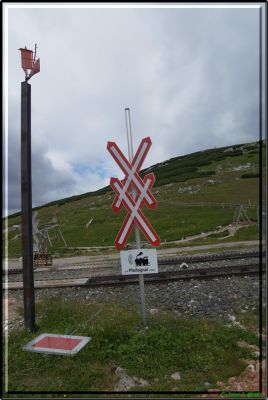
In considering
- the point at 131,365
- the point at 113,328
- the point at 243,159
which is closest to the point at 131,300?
the point at 113,328

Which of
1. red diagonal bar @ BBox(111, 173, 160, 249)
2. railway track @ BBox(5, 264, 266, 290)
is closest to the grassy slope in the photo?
railway track @ BBox(5, 264, 266, 290)

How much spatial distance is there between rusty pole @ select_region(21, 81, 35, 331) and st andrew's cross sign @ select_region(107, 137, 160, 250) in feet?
6.88

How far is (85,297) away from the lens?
399 inches

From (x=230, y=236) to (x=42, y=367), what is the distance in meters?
25.2

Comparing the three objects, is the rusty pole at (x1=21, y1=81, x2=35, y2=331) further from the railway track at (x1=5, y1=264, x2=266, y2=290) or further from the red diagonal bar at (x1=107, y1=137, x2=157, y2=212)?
the railway track at (x1=5, y1=264, x2=266, y2=290)

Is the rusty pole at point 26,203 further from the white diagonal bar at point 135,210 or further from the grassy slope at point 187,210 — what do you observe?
the grassy slope at point 187,210

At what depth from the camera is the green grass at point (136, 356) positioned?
4922 mm

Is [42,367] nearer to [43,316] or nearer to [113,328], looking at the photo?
[113,328]

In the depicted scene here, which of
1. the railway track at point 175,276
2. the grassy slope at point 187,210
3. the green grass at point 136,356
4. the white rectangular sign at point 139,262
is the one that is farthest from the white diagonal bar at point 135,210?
the grassy slope at point 187,210

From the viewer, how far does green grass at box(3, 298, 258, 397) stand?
194 inches

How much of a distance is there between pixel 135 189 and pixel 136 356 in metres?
2.76

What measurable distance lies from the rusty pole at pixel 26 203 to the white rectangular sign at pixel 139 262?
87.8 inches

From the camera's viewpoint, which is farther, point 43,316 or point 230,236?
point 230,236

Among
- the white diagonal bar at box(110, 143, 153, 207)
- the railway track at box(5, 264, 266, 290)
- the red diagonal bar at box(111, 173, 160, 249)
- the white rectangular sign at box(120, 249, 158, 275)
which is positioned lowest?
the railway track at box(5, 264, 266, 290)
